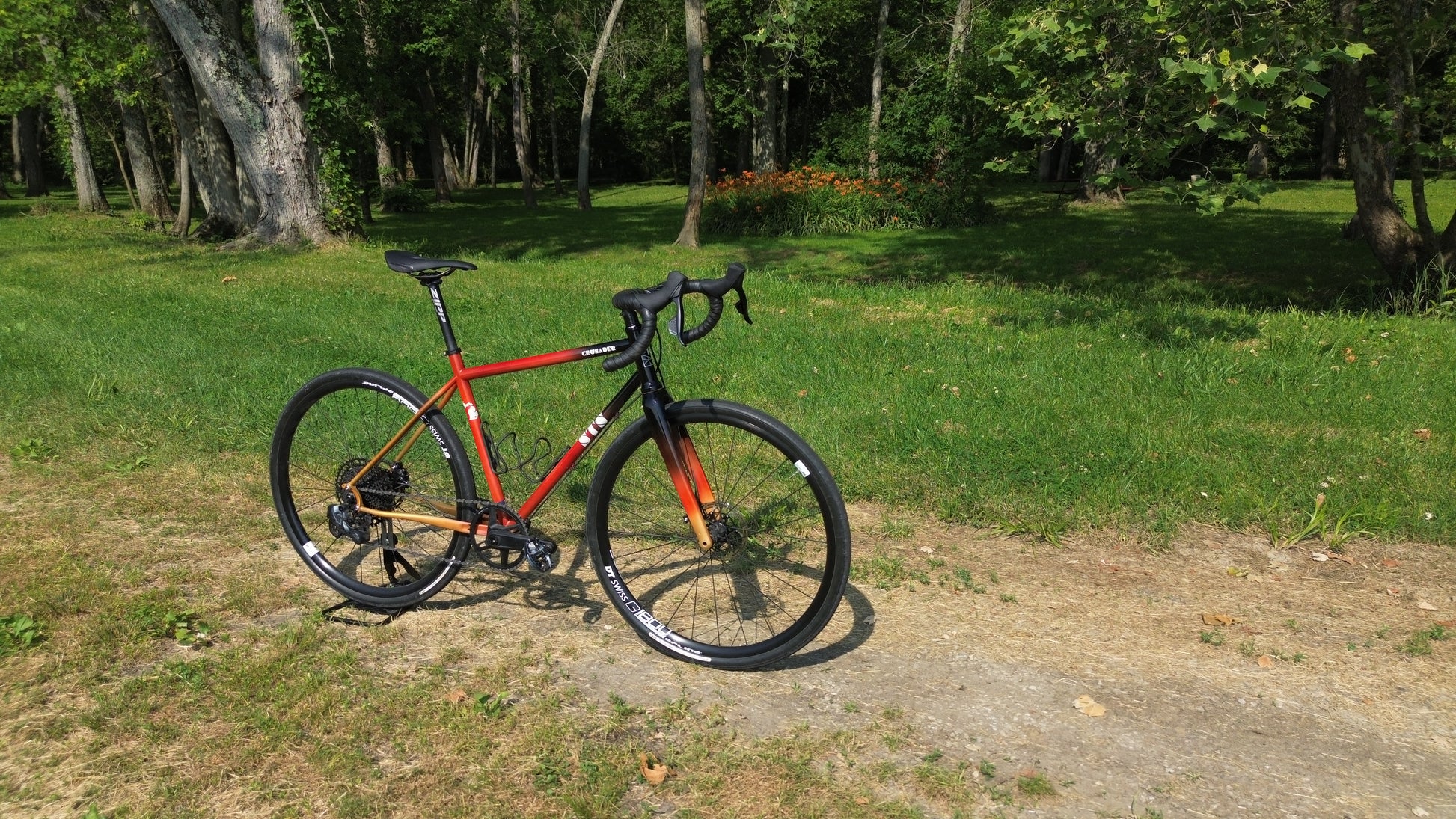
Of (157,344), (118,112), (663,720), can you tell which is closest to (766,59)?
(118,112)

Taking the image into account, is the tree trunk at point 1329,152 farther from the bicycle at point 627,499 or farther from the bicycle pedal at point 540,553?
the bicycle pedal at point 540,553

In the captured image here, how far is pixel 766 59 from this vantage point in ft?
94.8

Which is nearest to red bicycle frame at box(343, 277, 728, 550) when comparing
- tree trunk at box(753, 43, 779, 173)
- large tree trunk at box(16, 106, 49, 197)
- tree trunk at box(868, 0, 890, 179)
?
tree trunk at box(868, 0, 890, 179)

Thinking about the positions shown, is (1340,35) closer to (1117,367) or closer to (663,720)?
(1117,367)

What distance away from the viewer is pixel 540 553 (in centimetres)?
364

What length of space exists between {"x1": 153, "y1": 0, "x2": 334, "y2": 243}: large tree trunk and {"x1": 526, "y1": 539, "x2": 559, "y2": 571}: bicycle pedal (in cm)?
1345

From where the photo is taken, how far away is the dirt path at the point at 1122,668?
2.96 meters

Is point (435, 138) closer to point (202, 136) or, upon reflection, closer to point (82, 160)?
point (82, 160)

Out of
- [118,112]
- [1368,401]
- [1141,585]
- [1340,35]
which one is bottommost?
[1141,585]

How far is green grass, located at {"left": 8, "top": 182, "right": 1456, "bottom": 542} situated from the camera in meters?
5.26

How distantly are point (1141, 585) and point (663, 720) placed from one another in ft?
8.03

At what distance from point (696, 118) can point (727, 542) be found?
17269 mm

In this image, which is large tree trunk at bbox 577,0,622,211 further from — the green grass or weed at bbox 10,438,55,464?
weed at bbox 10,438,55,464


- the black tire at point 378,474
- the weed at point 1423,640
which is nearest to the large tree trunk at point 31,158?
the black tire at point 378,474
